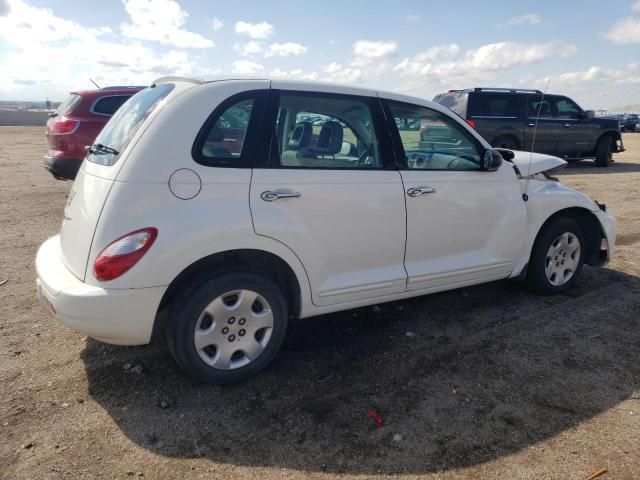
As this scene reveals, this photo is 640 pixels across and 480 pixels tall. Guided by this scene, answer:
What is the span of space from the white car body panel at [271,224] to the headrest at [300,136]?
222 mm

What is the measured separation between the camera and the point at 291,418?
2.84 m

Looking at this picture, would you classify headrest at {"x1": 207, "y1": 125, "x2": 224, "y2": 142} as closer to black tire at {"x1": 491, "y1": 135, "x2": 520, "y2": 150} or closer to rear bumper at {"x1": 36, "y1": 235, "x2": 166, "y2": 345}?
rear bumper at {"x1": 36, "y1": 235, "x2": 166, "y2": 345}

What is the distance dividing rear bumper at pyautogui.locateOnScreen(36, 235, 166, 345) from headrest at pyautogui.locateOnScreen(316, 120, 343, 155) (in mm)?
1418

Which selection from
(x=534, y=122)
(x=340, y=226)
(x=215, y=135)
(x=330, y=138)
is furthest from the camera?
(x=534, y=122)

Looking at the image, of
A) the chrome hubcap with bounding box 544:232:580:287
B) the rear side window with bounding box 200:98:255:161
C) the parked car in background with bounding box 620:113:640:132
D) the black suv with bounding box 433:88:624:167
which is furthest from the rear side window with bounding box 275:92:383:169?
the parked car in background with bounding box 620:113:640:132

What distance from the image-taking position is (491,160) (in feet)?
12.6

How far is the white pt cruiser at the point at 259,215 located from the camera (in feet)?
9.03

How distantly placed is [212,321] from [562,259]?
10.9 feet

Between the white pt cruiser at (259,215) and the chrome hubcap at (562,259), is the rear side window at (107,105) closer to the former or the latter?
the white pt cruiser at (259,215)

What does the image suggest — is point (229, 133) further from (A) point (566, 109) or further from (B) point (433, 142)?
(A) point (566, 109)

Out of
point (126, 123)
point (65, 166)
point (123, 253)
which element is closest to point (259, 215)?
point (123, 253)

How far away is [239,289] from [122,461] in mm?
1089

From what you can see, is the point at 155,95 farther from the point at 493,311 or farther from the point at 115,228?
the point at 493,311

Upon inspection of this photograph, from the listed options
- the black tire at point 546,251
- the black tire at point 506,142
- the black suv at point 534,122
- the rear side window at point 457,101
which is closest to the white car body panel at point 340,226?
the black tire at point 546,251
